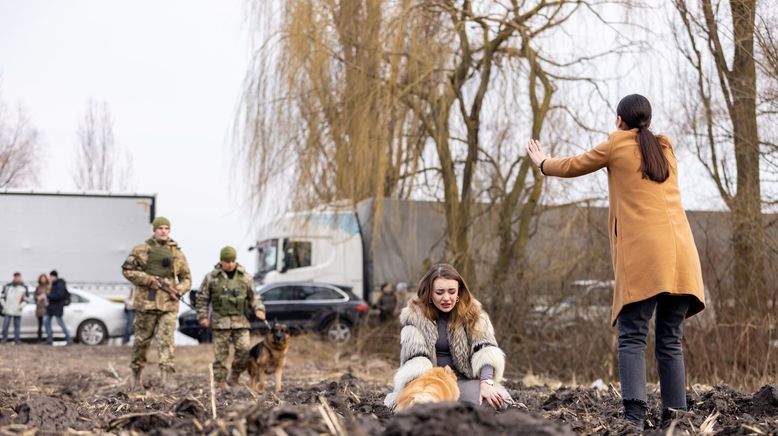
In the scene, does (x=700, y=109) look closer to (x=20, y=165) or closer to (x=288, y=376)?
(x=288, y=376)

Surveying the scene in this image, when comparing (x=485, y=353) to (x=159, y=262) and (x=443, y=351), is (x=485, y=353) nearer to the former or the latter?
(x=443, y=351)

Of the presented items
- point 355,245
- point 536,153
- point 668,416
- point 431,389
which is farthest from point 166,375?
point 355,245

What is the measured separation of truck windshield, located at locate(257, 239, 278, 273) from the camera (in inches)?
920

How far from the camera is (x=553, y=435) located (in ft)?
11.1

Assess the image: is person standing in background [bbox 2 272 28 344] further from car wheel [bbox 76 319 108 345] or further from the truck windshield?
the truck windshield

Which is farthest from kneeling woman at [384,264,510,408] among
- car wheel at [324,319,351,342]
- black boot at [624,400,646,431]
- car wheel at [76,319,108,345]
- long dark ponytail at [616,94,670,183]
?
car wheel at [76,319,108,345]

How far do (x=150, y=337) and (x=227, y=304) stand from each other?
1077 mm

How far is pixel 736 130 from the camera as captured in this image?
523 inches

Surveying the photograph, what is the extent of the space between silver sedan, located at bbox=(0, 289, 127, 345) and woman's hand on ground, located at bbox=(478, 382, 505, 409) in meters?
18.9

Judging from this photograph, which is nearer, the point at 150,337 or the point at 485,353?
the point at 485,353

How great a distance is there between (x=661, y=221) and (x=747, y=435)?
1564mm

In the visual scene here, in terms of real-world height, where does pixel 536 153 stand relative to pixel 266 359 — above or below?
above

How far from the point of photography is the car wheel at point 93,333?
920 inches

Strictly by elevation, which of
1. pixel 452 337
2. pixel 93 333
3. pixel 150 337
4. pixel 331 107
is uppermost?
pixel 331 107
